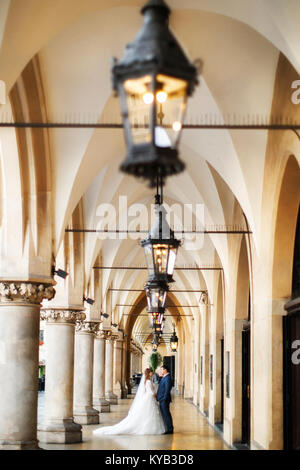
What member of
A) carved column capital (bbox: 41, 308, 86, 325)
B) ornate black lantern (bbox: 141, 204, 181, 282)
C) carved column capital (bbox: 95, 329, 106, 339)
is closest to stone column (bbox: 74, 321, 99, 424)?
carved column capital (bbox: 41, 308, 86, 325)

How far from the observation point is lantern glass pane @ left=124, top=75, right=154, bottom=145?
319 centimetres

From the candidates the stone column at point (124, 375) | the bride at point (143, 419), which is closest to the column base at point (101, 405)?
the bride at point (143, 419)

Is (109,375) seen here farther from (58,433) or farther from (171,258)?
(171,258)

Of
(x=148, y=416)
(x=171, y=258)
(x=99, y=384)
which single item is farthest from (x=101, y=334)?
(x=171, y=258)

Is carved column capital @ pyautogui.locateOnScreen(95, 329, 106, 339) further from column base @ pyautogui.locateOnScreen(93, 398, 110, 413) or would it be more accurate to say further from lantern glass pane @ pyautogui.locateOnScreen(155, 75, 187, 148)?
lantern glass pane @ pyautogui.locateOnScreen(155, 75, 187, 148)

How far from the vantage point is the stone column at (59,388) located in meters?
15.1

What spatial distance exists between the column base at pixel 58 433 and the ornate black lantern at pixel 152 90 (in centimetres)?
1281

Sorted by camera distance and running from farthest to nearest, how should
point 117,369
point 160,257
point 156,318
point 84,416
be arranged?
point 117,369
point 84,416
point 156,318
point 160,257

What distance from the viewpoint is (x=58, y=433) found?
15.1m

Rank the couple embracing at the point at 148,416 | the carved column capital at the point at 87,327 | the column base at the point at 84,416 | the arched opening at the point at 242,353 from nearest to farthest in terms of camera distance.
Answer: the arched opening at the point at 242,353, the couple embracing at the point at 148,416, the column base at the point at 84,416, the carved column capital at the point at 87,327

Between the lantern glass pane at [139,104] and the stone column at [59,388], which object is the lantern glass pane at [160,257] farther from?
the stone column at [59,388]

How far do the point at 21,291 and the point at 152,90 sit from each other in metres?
8.54

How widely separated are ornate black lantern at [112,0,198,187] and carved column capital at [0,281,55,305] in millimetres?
8259
